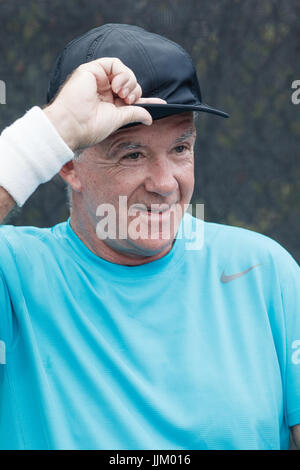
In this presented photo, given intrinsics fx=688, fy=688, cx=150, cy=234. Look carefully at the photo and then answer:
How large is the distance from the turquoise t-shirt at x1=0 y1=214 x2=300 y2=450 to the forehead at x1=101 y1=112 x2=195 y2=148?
0.31 m

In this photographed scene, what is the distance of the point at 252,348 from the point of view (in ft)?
5.70

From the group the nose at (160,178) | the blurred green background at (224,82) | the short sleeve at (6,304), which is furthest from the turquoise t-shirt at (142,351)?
the blurred green background at (224,82)

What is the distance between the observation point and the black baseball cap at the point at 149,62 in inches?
66.4

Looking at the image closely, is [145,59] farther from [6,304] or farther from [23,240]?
[6,304]

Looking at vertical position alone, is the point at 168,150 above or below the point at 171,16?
below

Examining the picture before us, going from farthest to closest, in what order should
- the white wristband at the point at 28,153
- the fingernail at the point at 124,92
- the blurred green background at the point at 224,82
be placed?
the blurred green background at the point at 224,82 < the fingernail at the point at 124,92 < the white wristband at the point at 28,153

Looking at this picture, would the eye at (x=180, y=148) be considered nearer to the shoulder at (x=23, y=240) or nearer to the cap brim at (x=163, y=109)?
the cap brim at (x=163, y=109)

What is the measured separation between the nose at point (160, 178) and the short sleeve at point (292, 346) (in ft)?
1.35

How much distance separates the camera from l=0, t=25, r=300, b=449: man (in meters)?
1.63

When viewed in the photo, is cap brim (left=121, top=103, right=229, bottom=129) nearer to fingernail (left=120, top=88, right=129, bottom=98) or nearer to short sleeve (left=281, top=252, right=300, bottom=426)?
fingernail (left=120, top=88, right=129, bottom=98)

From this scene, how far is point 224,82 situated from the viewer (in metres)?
2.89

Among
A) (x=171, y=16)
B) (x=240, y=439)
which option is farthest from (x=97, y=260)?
(x=171, y=16)
